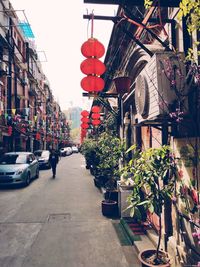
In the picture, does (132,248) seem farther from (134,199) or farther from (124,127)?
(124,127)

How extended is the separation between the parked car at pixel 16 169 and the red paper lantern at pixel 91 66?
858 centimetres

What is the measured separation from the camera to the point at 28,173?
43.9 feet

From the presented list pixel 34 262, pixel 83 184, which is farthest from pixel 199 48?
pixel 83 184

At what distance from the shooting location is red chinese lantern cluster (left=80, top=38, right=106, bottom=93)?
17.2 ft

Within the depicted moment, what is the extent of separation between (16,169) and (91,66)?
8713 millimetres

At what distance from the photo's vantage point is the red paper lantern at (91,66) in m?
5.36

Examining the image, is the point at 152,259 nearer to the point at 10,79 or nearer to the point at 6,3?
the point at 10,79

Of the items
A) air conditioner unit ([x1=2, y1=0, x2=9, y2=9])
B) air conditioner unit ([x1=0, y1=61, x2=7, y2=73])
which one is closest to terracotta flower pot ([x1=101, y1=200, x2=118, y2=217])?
air conditioner unit ([x1=0, y1=61, x2=7, y2=73])

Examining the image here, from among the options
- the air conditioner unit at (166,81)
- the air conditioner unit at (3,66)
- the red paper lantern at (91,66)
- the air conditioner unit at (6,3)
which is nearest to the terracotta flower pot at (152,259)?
the air conditioner unit at (166,81)

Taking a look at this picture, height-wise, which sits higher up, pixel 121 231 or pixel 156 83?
pixel 156 83

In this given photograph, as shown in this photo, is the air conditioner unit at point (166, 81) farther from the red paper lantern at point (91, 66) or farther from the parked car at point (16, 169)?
the parked car at point (16, 169)

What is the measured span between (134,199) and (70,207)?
526 centimetres

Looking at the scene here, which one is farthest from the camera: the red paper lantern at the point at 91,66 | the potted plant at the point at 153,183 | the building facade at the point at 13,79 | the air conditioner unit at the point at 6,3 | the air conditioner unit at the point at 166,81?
the air conditioner unit at the point at 6,3

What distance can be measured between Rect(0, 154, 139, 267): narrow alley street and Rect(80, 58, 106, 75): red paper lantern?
3.92 metres
